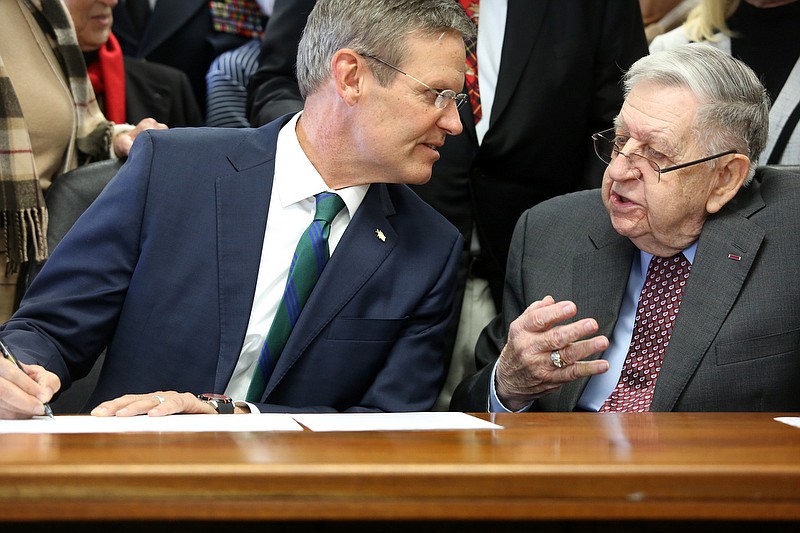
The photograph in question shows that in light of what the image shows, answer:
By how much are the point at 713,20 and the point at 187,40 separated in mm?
1955

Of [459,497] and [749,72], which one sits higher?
[749,72]

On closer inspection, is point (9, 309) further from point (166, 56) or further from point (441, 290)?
point (166, 56)

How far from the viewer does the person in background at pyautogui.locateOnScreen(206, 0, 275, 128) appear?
3.67 meters

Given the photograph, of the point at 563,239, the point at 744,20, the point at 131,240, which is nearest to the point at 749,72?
the point at 563,239

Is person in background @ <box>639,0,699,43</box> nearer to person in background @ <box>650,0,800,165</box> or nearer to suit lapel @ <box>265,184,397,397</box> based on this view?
person in background @ <box>650,0,800,165</box>

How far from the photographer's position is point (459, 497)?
117 cm

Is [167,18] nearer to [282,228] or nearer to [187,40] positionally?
[187,40]

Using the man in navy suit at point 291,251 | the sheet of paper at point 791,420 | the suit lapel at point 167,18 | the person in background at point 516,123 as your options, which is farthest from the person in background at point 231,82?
the sheet of paper at point 791,420

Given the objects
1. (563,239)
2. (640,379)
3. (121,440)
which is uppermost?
(121,440)

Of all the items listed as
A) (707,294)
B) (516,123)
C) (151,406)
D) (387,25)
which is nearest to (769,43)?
(516,123)

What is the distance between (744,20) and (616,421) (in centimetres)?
197

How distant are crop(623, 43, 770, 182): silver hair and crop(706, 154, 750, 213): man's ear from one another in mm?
33

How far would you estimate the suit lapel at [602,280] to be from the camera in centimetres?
235

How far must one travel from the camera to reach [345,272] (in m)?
2.30
